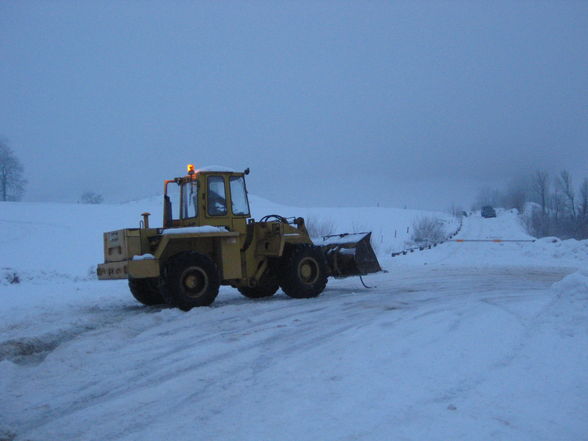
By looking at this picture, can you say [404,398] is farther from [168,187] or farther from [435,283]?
[435,283]

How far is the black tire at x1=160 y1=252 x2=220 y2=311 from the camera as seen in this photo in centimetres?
981

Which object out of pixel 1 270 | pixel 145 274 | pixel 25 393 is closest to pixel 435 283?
pixel 145 274

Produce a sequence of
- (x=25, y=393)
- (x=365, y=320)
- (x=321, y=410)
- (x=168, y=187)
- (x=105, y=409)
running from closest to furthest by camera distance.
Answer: (x=321, y=410) → (x=105, y=409) → (x=25, y=393) → (x=365, y=320) → (x=168, y=187)

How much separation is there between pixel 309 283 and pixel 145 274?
367 centimetres

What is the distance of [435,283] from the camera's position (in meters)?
13.9

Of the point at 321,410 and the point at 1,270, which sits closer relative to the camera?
the point at 321,410

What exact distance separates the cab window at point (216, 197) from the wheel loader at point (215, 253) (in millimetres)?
20

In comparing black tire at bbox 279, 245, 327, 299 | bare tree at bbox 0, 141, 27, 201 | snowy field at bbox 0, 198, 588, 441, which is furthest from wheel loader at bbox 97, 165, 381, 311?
bare tree at bbox 0, 141, 27, 201

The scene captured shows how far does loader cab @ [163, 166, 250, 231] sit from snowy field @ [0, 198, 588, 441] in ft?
5.88

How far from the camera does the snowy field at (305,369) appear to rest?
407 centimetres

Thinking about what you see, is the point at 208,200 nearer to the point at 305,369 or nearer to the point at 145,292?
the point at 145,292

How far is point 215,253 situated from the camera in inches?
429

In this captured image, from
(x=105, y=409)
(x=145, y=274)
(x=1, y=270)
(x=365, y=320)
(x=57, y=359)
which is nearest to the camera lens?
(x=105, y=409)

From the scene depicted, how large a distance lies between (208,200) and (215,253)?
1051 millimetres
